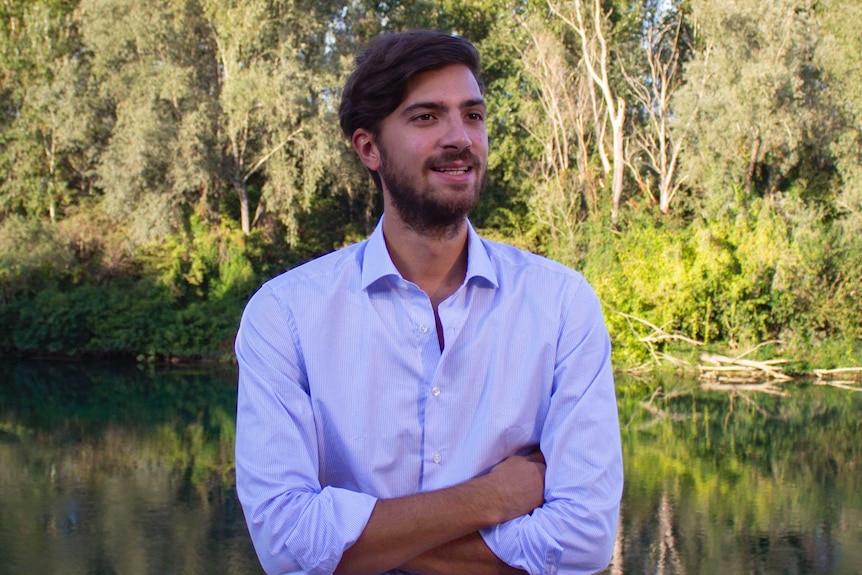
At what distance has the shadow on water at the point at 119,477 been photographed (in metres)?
8.22

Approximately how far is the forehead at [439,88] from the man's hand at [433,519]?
0.72 metres

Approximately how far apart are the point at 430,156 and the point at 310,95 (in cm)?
2111

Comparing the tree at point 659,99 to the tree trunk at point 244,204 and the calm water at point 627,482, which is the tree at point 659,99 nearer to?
the calm water at point 627,482

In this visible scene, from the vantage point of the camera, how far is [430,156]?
197cm

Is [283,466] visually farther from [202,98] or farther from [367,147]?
[202,98]

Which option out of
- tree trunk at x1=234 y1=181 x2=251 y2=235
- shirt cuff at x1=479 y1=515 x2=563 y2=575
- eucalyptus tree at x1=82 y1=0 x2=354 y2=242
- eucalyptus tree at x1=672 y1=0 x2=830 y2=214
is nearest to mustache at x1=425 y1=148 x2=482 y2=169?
shirt cuff at x1=479 y1=515 x2=563 y2=575

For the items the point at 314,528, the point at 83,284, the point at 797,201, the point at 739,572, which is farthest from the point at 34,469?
the point at 797,201

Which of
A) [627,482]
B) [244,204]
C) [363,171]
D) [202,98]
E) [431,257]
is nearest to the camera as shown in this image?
[431,257]

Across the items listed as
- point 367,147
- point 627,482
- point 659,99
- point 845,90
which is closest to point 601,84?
point 659,99

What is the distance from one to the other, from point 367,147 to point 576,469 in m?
0.79

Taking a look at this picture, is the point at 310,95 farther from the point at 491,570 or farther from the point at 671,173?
the point at 491,570

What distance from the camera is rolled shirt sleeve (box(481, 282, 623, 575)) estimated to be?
1893 mm

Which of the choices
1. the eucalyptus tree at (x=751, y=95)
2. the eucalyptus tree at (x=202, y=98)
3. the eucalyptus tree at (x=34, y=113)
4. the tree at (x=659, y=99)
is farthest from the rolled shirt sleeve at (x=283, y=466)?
the eucalyptus tree at (x=34, y=113)

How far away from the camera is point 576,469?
1935 mm
